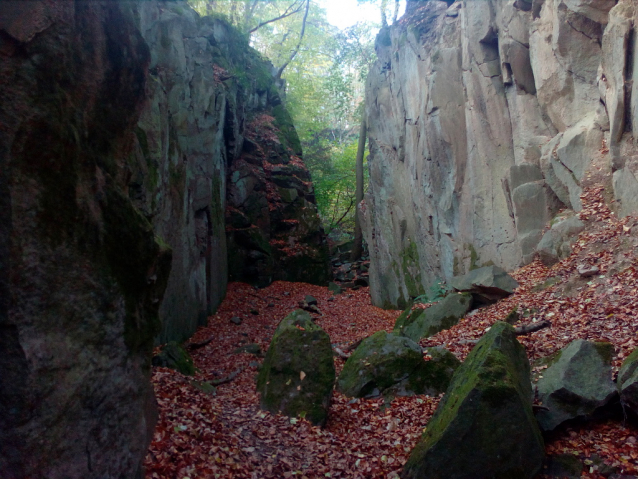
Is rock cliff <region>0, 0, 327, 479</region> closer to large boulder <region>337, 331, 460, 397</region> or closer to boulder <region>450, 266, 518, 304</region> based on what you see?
large boulder <region>337, 331, 460, 397</region>

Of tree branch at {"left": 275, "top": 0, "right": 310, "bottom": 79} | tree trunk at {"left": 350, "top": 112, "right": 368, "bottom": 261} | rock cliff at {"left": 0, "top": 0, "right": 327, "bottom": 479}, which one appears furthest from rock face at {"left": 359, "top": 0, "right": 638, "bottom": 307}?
tree branch at {"left": 275, "top": 0, "right": 310, "bottom": 79}

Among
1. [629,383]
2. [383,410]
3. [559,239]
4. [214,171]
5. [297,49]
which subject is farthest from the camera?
[297,49]

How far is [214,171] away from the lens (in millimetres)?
15273

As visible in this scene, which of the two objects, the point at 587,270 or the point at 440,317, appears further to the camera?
the point at 440,317

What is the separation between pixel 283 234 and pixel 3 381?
58.4ft

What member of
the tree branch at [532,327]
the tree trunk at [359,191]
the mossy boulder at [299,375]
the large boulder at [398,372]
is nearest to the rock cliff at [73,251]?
the mossy boulder at [299,375]

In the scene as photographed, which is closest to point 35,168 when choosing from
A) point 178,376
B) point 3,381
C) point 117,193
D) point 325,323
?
point 117,193

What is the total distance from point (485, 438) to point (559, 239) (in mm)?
6550

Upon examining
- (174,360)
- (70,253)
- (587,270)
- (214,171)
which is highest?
(214,171)

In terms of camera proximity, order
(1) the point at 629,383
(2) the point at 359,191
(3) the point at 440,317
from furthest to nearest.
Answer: (2) the point at 359,191, (3) the point at 440,317, (1) the point at 629,383

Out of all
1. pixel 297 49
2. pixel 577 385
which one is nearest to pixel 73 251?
pixel 577 385

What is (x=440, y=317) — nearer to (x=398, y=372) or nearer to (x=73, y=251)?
(x=398, y=372)

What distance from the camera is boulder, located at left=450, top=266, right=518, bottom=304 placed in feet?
31.8

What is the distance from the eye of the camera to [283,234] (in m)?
20.5
